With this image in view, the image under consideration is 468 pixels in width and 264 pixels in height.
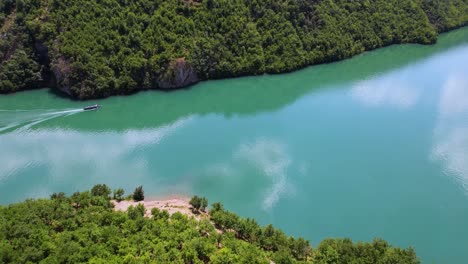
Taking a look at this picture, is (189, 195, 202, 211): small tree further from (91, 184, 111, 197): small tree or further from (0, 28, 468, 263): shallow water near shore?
(91, 184, 111, 197): small tree

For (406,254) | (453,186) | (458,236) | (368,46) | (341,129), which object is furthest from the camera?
(368,46)

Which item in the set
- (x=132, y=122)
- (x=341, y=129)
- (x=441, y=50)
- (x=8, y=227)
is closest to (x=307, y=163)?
(x=341, y=129)

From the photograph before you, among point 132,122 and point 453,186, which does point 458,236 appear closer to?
point 453,186

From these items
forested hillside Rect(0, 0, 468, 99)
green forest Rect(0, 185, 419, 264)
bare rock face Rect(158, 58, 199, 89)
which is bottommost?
green forest Rect(0, 185, 419, 264)

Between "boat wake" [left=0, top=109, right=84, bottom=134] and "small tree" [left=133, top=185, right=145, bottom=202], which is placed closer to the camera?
"small tree" [left=133, top=185, right=145, bottom=202]

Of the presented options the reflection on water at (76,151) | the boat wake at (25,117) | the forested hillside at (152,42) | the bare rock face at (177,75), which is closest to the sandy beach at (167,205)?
the reflection on water at (76,151)

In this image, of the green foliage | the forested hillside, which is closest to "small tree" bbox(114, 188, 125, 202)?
the green foliage

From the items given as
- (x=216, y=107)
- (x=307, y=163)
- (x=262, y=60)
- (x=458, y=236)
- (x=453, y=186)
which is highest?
(x=262, y=60)

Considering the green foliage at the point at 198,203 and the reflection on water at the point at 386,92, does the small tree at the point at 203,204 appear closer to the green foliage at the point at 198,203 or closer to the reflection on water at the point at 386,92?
the green foliage at the point at 198,203
